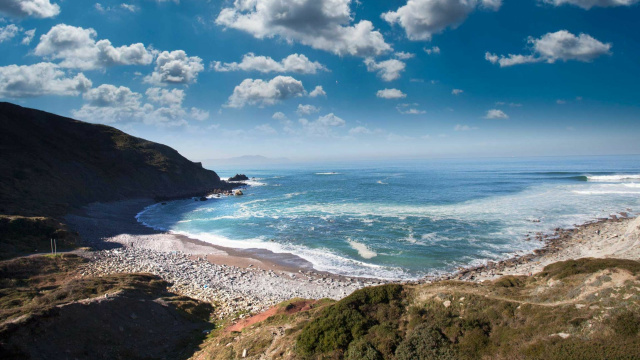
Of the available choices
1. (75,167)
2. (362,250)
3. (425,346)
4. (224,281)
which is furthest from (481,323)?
(75,167)

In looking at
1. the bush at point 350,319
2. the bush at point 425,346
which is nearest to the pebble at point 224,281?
the bush at point 350,319

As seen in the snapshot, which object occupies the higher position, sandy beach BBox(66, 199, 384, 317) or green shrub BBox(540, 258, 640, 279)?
green shrub BBox(540, 258, 640, 279)

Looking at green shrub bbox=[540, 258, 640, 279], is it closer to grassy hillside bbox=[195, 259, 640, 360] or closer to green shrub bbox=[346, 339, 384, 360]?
grassy hillside bbox=[195, 259, 640, 360]

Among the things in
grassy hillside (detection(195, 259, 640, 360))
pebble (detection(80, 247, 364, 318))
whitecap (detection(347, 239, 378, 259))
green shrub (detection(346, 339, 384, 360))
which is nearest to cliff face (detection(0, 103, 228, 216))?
pebble (detection(80, 247, 364, 318))

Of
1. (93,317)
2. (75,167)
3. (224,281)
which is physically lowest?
(224,281)

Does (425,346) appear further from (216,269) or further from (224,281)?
(216,269)

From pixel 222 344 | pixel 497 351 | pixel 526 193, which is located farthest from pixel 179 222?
pixel 526 193
